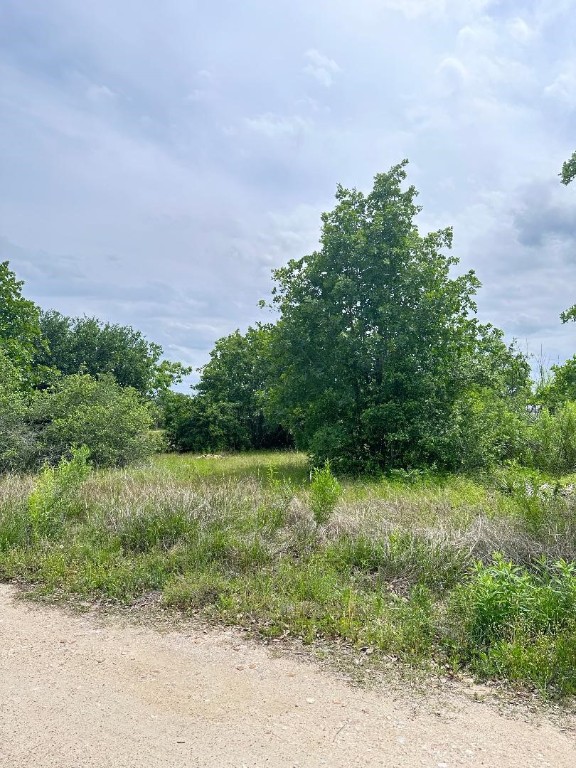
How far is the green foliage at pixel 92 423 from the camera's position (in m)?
14.2

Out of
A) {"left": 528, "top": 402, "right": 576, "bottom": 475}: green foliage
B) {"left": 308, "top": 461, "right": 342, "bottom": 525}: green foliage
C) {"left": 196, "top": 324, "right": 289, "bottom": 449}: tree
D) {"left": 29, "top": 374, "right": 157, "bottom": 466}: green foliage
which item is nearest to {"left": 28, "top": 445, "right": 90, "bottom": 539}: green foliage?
{"left": 308, "top": 461, "right": 342, "bottom": 525}: green foliage

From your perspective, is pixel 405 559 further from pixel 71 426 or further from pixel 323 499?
pixel 71 426

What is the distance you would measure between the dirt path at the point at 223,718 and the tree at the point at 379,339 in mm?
9678

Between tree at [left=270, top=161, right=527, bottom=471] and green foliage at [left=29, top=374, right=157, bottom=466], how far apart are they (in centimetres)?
469

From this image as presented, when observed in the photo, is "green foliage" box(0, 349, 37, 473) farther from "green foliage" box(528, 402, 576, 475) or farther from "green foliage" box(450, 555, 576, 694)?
"green foliage" box(528, 402, 576, 475)

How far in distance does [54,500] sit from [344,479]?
7008 millimetres

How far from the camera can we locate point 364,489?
958 cm

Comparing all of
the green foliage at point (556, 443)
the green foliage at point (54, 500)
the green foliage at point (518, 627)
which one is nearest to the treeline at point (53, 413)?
the green foliage at point (54, 500)

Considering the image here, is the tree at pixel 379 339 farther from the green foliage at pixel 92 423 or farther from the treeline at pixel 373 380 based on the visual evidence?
the green foliage at pixel 92 423

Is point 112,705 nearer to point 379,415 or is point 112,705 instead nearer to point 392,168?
point 379,415

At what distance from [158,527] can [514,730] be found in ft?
16.1

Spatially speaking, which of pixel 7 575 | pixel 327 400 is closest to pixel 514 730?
pixel 7 575

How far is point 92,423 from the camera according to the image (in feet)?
47.8

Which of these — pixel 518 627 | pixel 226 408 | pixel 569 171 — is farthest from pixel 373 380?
pixel 226 408
